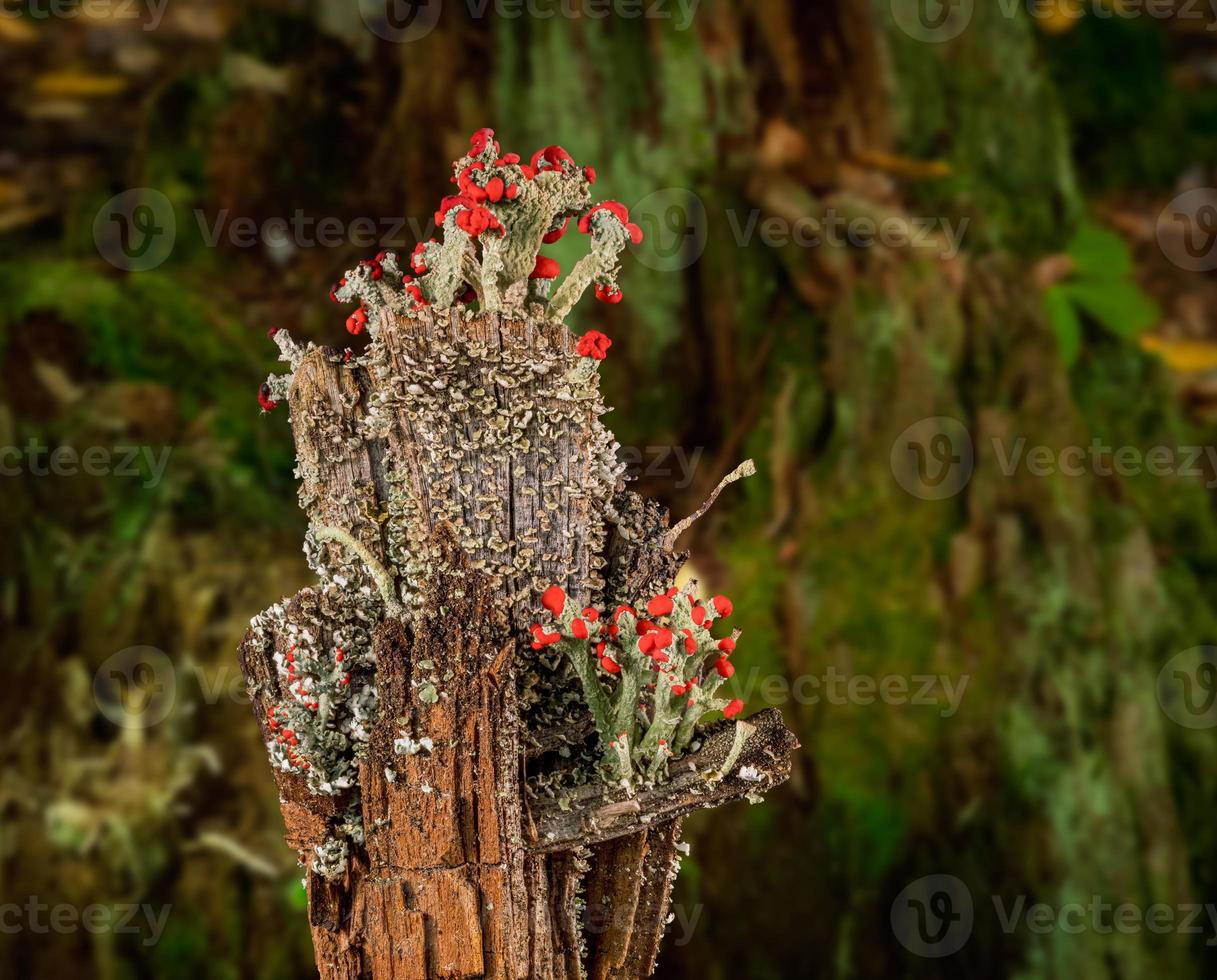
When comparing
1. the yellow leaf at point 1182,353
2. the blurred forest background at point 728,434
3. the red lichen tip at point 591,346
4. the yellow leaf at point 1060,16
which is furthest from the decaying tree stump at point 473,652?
the yellow leaf at point 1060,16

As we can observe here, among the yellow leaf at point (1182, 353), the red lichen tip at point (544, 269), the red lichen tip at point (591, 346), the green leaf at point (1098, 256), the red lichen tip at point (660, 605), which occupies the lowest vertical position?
the red lichen tip at point (660, 605)

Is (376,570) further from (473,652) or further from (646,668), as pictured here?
(646,668)

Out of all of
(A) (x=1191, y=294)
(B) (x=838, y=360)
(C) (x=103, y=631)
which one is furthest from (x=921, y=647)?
(C) (x=103, y=631)

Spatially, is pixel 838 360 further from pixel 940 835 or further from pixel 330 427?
pixel 330 427

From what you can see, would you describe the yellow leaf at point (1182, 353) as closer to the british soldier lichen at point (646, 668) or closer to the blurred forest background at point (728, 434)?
the blurred forest background at point (728, 434)

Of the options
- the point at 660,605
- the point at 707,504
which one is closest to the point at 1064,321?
the point at 707,504

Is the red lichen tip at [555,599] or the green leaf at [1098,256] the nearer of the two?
the red lichen tip at [555,599]

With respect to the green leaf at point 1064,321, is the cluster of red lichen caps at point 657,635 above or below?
below
